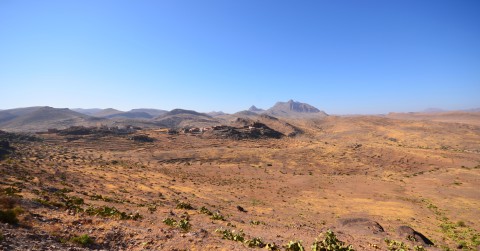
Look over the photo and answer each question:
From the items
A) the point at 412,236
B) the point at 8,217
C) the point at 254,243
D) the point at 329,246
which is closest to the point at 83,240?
the point at 8,217

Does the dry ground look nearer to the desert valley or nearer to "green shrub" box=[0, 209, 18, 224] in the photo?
the desert valley

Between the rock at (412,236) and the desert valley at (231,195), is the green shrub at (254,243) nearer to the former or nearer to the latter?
the desert valley at (231,195)

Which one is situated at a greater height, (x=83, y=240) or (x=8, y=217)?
(x=8, y=217)

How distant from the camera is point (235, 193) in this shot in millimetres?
30891

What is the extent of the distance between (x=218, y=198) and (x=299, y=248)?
1702cm

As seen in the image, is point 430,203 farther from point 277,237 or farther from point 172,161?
point 172,161

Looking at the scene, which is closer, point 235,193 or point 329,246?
point 329,246

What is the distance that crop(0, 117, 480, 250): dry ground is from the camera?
12000mm

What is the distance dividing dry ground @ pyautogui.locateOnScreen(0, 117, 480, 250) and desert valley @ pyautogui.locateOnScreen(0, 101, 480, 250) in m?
0.11

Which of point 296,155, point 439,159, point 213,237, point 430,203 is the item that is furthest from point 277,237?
point 439,159

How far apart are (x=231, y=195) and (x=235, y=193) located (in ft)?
4.07

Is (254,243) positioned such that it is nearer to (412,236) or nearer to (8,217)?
(8,217)

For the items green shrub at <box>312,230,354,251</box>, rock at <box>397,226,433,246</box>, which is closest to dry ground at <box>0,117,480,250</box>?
rock at <box>397,226,433,246</box>

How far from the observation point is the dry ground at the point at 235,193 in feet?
39.4
